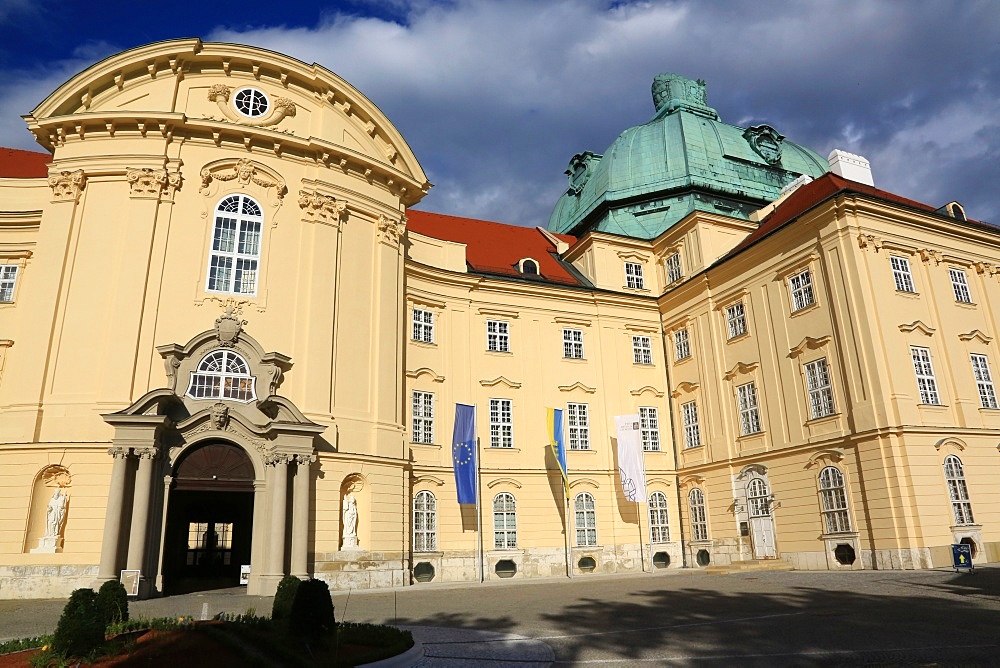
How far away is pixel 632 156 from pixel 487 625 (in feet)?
98.4

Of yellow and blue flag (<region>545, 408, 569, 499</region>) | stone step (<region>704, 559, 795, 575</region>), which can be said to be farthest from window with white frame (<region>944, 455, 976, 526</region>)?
yellow and blue flag (<region>545, 408, 569, 499</region>)

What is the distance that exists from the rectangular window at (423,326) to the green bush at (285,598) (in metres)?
16.3

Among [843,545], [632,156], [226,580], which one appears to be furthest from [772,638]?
[632,156]

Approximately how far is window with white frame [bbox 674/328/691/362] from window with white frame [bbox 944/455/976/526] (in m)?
10.6

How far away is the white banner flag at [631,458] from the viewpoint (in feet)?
84.0

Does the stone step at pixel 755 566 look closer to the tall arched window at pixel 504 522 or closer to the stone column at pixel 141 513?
the tall arched window at pixel 504 522

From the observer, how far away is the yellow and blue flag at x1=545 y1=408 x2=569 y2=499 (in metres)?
25.3

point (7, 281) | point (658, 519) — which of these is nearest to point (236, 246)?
point (7, 281)

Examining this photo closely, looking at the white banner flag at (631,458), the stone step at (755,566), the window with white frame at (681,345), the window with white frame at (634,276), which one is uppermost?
the window with white frame at (634,276)

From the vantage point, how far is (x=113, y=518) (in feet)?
58.7

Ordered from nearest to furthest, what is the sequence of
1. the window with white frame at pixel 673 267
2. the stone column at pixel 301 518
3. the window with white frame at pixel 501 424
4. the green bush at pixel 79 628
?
the green bush at pixel 79 628 → the stone column at pixel 301 518 → the window with white frame at pixel 501 424 → the window with white frame at pixel 673 267

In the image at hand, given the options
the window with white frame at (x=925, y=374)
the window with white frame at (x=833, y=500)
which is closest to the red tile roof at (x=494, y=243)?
the window with white frame at (x=833, y=500)

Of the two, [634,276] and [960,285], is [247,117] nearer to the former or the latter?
[634,276]

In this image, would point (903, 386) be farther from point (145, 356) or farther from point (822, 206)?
point (145, 356)
